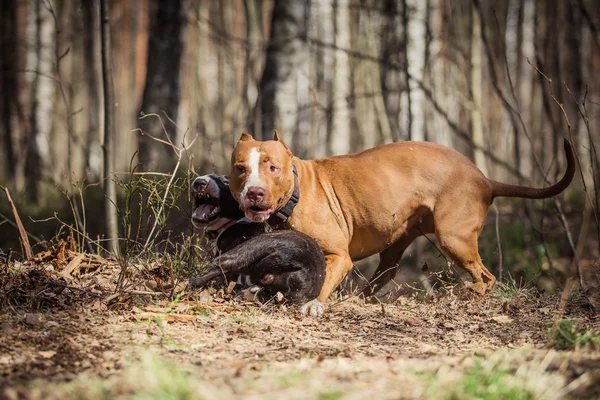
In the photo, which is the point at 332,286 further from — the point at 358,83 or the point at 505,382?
the point at 358,83

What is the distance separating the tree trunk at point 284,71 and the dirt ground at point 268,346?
367 cm

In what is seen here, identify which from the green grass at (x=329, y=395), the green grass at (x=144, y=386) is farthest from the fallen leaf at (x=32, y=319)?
the green grass at (x=329, y=395)

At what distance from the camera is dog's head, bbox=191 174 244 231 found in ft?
17.5

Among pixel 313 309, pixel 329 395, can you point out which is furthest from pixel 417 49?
pixel 329 395

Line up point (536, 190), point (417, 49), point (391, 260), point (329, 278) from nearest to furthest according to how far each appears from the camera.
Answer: point (329, 278) → point (536, 190) → point (391, 260) → point (417, 49)

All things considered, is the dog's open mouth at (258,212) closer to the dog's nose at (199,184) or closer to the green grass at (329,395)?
the dog's nose at (199,184)

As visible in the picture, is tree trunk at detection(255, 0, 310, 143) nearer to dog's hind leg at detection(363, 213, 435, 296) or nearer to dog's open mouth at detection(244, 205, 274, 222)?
dog's hind leg at detection(363, 213, 435, 296)

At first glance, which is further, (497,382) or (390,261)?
(390,261)

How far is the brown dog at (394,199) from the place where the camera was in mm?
→ 5812

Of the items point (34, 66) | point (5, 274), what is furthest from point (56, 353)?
point (34, 66)

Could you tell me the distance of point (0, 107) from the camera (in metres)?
21.0

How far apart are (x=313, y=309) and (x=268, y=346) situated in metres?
1.08

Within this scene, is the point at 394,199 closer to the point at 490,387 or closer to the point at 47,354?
Answer: the point at 490,387

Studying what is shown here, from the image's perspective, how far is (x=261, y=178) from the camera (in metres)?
5.25
